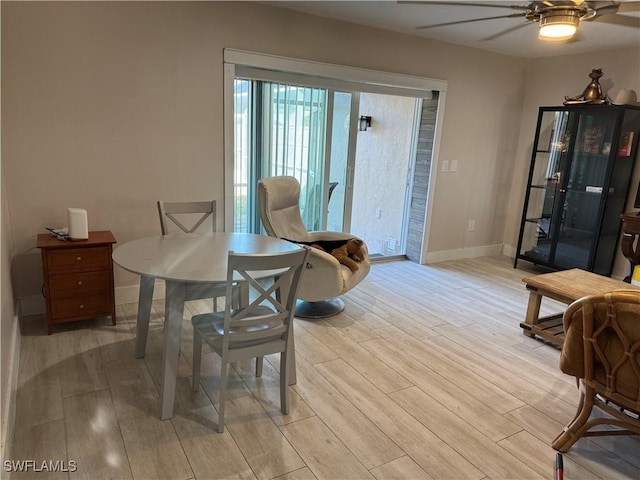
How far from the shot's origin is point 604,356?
5.99 feet

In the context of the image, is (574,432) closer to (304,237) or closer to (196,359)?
(196,359)

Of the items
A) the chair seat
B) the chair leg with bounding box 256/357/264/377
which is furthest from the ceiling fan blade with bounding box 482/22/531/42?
the chair leg with bounding box 256/357/264/377

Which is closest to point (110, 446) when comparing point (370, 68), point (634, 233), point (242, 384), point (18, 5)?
point (242, 384)

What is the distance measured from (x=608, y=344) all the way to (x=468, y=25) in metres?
3.00

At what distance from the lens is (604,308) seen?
173cm

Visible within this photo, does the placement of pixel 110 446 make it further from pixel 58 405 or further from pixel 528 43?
pixel 528 43

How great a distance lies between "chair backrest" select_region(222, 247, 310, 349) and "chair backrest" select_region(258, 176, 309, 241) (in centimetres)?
132

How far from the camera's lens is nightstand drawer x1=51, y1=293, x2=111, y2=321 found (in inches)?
Answer: 112

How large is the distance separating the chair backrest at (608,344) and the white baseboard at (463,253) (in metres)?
3.11

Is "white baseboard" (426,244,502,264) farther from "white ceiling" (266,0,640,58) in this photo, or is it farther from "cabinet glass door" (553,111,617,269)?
"white ceiling" (266,0,640,58)

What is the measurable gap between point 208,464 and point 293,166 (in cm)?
287

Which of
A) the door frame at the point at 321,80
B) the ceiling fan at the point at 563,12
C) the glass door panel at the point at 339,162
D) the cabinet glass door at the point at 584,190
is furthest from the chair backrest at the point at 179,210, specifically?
the cabinet glass door at the point at 584,190

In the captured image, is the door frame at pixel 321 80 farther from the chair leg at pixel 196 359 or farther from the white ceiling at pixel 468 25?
the chair leg at pixel 196 359

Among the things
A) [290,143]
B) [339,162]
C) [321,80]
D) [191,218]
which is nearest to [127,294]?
[191,218]
